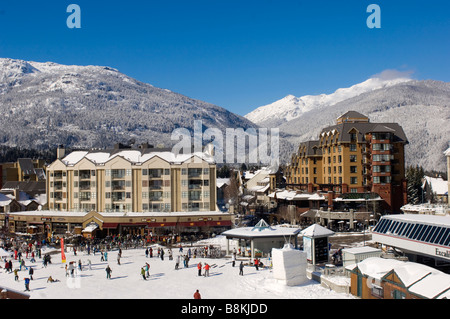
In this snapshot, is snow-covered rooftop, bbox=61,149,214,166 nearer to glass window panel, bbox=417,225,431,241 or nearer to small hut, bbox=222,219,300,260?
small hut, bbox=222,219,300,260

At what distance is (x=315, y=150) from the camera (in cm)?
9175

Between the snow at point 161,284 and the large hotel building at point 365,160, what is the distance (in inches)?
1603

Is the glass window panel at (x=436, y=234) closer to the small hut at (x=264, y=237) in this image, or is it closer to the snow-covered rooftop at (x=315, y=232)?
the snow-covered rooftop at (x=315, y=232)

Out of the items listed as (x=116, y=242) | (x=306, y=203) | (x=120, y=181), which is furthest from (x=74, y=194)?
(x=306, y=203)

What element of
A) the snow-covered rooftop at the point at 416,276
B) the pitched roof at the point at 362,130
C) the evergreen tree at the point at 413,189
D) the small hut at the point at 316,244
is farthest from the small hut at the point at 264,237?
the evergreen tree at the point at 413,189

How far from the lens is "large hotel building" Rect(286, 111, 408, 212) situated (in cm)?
7706

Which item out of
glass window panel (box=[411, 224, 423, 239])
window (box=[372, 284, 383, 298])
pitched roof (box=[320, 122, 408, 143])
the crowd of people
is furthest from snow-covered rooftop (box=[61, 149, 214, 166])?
window (box=[372, 284, 383, 298])

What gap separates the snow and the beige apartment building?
27.1 metres

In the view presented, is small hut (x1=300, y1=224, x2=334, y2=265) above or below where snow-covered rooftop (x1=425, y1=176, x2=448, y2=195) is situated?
below

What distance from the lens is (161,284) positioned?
116ft

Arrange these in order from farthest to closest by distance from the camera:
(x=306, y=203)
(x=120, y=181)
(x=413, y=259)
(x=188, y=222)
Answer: (x=306, y=203) → (x=120, y=181) → (x=188, y=222) → (x=413, y=259)
